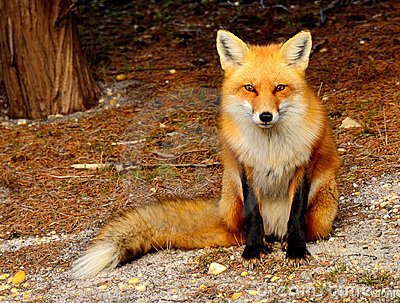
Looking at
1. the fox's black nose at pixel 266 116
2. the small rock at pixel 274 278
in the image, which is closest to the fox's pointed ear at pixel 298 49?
the fox's black nose at pixel 266 116

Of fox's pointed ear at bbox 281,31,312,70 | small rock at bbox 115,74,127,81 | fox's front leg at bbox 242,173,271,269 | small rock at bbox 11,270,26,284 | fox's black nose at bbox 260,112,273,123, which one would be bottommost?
small rock at bbox 11,270,26,284

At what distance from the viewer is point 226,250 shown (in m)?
4.83

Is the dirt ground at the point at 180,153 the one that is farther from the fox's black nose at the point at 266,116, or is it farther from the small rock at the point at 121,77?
the fox's black nose at the point at 266,116

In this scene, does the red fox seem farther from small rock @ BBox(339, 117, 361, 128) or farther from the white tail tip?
small rock @ BBox(339, 117, 361, 128)

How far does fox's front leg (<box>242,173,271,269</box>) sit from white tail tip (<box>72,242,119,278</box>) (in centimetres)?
84

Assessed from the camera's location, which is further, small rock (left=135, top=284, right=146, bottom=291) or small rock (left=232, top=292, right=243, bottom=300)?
small rock (left=135, top=284, right=146, bottom=291)

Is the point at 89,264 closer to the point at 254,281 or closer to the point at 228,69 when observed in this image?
the point at 254,281

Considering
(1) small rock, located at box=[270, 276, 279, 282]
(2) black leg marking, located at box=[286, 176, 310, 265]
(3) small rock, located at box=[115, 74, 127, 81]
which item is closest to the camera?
(1) small rock, located at box=[270, 276, 279, 282]

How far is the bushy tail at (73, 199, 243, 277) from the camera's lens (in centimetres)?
462

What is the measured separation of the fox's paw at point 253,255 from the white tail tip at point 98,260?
83 cm

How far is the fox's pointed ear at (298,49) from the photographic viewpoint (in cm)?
465

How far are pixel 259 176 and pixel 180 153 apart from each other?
2.04m

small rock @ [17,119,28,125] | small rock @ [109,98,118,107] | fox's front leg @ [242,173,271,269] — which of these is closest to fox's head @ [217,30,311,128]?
fox's front leg @ [242,173,271,269]

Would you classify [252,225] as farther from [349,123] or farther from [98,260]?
[349,123]
